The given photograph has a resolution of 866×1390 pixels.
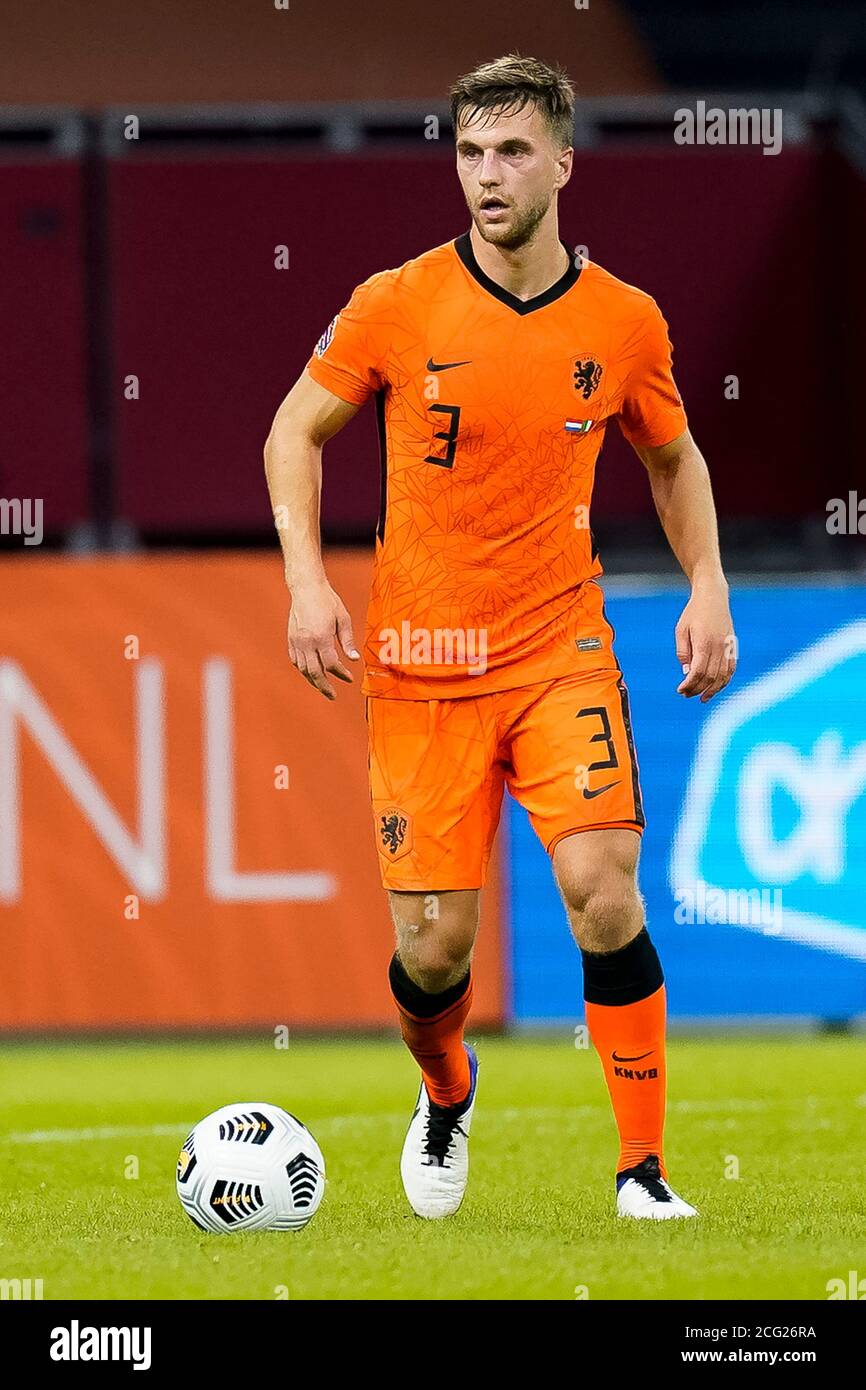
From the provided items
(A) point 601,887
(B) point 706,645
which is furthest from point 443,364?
(A) point 601,887

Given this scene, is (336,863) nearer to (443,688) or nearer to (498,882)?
(498,882)

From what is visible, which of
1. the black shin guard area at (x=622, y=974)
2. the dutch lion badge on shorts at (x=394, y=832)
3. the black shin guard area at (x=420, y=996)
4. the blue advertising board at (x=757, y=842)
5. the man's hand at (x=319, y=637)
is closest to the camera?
the man's hand at (x=319, y=637)

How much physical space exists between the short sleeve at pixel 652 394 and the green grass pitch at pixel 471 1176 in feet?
5.83

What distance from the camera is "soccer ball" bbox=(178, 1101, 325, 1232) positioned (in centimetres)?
515

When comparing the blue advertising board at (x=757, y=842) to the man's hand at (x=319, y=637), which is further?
the blue advertising board at (x=757, y=842)

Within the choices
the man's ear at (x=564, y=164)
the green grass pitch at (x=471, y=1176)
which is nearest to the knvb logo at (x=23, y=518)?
the green grass pitch at (x=471, y=1176)

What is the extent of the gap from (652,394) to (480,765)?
95 centimetres

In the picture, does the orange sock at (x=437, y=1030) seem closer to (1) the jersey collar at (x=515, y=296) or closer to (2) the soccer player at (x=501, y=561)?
(2) the soccer player at (x=501, y=561)

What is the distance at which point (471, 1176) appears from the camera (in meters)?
6.21

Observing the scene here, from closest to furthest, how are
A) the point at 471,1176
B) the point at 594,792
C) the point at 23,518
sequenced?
the point at 594,792
the point at 471,1176
the point at 23,518

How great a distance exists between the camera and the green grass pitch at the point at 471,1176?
4.57 meters

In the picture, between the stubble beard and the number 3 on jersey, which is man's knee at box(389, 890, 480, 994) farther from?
the stubble beard

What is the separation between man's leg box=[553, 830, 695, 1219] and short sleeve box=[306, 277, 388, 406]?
112cm

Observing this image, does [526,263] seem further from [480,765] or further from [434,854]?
[434,854]
